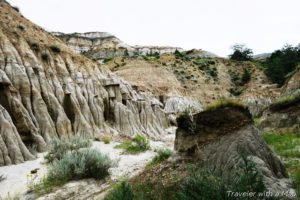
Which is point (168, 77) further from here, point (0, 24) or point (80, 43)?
point (80, 43)

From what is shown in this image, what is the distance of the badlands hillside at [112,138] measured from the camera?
19.6ft

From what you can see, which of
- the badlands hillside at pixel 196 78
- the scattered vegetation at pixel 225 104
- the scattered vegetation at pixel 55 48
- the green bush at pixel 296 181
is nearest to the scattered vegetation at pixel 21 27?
the scattered vegetation at pixel 55 48

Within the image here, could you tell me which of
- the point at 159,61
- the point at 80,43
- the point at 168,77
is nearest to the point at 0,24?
the point at 168,77

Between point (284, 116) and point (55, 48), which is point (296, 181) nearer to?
point (284, 116)

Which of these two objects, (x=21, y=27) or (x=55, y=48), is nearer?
(x=21, y=27)

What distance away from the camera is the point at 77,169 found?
951 centimetres

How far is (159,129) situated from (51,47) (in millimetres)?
11311

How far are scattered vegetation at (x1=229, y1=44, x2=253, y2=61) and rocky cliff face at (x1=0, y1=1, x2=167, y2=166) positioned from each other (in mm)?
59323

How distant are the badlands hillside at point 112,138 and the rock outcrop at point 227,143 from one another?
0.02 metres

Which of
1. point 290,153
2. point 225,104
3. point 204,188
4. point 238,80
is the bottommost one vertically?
point 238,80

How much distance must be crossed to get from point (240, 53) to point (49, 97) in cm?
7308

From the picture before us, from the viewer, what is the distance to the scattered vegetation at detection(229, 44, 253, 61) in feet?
275

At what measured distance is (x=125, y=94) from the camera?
27656 mm

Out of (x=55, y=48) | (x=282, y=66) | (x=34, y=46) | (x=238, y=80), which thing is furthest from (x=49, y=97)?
(x=238, y=80)
